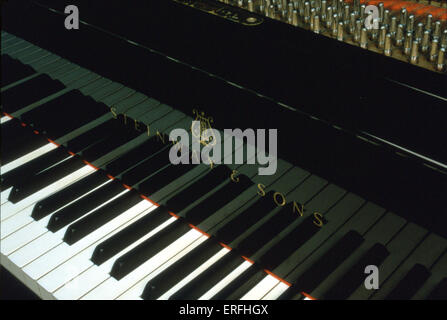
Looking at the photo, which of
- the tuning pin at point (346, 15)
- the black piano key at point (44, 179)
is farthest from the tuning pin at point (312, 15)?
the black piano key at point (44, 179)

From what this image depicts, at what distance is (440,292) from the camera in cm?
165

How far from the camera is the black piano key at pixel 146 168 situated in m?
2.34

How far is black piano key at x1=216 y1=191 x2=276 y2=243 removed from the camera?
6.67ft

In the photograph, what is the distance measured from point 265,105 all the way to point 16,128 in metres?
1.55

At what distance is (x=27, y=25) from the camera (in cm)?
304

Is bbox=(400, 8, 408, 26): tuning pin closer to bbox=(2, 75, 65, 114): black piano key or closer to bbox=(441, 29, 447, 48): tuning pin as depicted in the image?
bbox=(441, 29, 447, 48): tuning pin

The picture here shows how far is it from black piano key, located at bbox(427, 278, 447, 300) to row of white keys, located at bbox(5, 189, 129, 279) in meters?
1.41

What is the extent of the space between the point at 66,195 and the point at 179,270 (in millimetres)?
709

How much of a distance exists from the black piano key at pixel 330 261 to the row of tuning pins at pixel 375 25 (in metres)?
0.64

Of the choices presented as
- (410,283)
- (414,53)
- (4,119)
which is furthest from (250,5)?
(4,119)

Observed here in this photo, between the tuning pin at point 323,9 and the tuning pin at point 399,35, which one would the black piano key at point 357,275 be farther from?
the tuning pin at point 323,9

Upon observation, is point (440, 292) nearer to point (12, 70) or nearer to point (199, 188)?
point (199, 188)

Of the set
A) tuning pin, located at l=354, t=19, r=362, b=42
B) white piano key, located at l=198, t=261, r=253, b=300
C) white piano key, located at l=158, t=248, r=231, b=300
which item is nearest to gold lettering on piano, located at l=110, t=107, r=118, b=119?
white piano key, located at l=158, t=248, r=231, b=300
